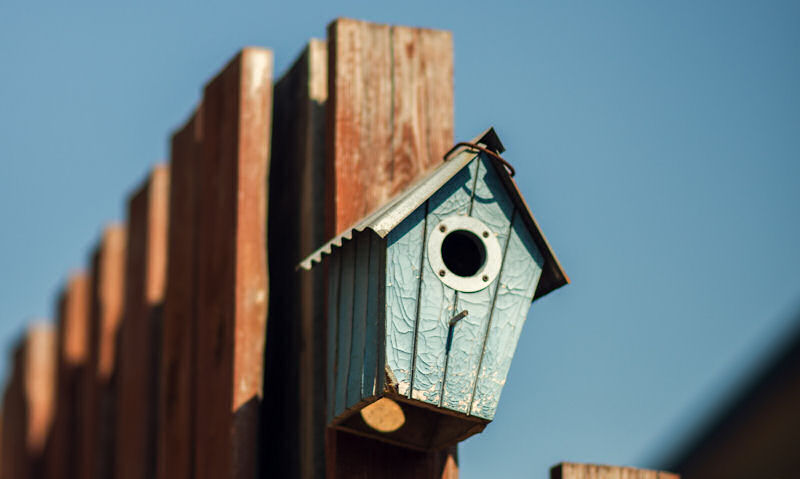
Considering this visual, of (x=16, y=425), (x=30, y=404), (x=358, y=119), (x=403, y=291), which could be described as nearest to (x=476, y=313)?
(x=403, y=291)

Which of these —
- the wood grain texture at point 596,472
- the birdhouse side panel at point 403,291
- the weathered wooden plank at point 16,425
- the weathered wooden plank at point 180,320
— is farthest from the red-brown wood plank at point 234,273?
the weathered wooden plank at point 16,425

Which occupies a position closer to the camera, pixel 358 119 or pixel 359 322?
pixel 359 322

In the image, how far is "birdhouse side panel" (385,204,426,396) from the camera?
103 inches

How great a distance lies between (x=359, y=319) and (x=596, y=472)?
2.27ft

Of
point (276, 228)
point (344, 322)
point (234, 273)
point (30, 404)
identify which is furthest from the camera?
point (30, 404)

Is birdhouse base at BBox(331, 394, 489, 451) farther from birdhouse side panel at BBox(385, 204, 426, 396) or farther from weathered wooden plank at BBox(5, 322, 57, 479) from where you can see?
weathered wooden plank at BBox(5, 322, 57, 479)

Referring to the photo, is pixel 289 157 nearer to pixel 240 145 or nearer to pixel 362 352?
pixel 240 145

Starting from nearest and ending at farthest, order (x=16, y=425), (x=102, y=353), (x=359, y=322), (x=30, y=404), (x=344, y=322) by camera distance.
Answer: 1. (x=359, y=322)
2. (x=344, y=322)
3. (x=102, y=353)
4. (x=30, y=404)
5. (x=16, y=425)

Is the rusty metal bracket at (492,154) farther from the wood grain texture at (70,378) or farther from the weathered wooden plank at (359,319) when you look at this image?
the wood grain texture at (70,378)

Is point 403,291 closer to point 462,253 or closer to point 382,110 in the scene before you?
point 462,253

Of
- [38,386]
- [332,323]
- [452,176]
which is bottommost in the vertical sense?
[332,323]

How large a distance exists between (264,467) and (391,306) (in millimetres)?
1103

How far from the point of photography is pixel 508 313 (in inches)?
110

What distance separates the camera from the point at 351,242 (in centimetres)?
297
